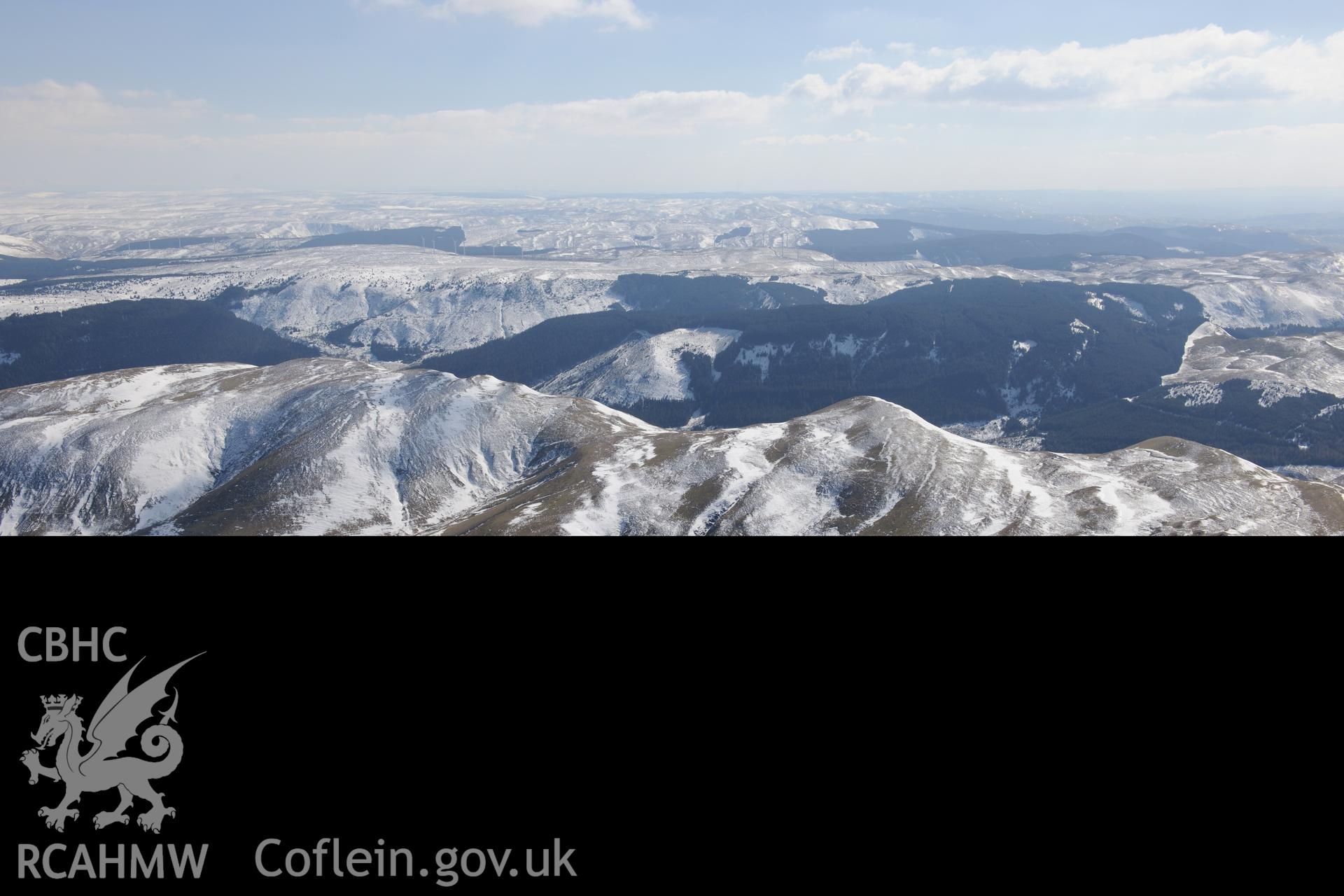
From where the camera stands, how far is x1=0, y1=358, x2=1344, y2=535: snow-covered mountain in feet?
337

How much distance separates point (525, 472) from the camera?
142250mm
